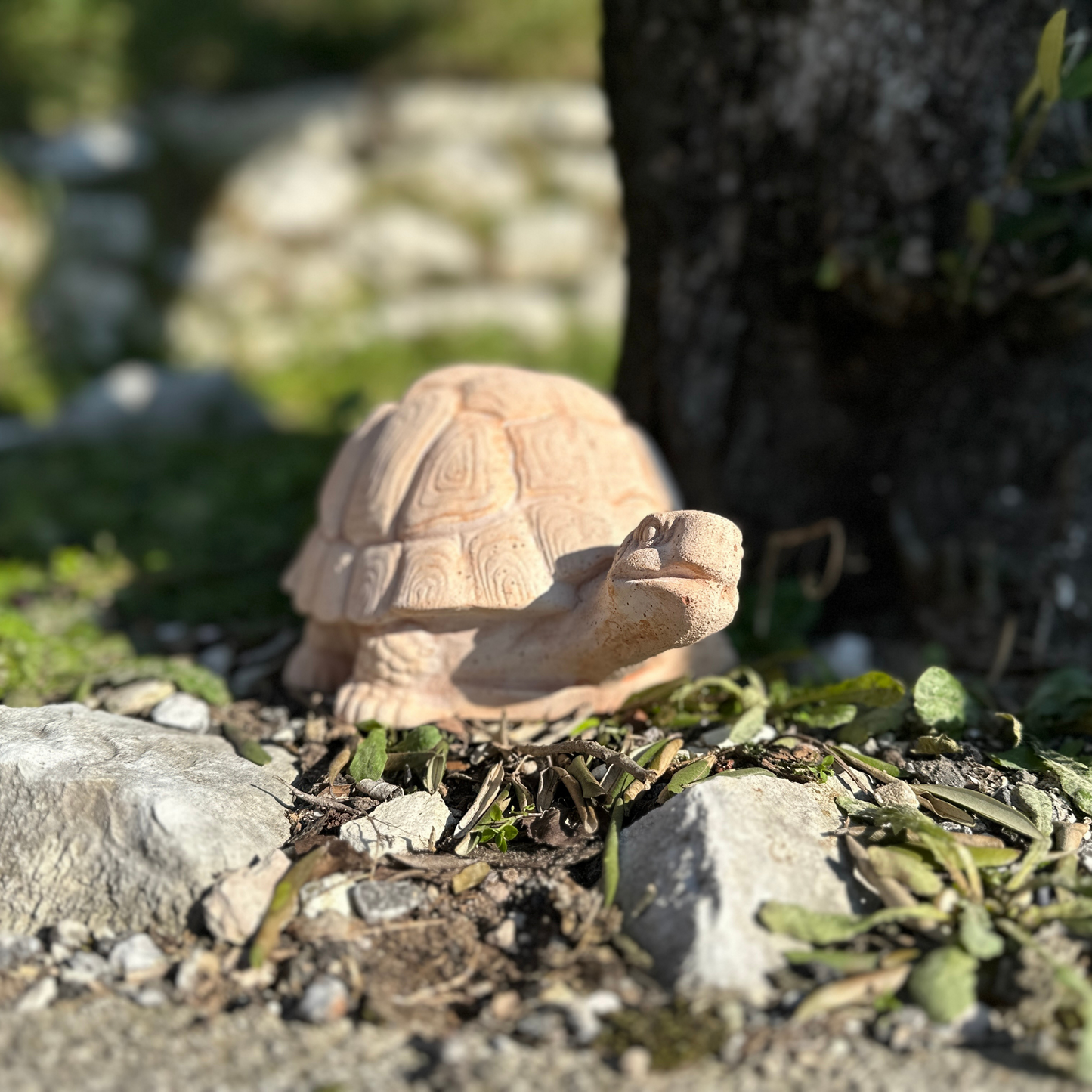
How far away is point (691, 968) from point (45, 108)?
327 inches

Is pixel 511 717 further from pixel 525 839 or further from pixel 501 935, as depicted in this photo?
pixel 501 935

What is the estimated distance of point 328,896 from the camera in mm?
2084

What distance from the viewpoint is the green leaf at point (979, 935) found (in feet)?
6.07

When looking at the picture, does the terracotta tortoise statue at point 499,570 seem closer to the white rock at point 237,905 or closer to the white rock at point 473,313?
the white rock at point 237,905

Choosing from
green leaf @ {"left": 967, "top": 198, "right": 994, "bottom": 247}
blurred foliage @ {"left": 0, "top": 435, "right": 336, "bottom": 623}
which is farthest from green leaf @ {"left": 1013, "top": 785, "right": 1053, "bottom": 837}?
blurred foliage @ {"left": 0, "top": 435, "right": 336, "bottom": 623}

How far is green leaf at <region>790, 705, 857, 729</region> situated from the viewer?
2684 mm

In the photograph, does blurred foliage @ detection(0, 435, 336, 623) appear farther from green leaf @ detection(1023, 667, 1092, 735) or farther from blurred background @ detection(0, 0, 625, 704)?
green leaf @ detection(1023, 667, 1092, 735)

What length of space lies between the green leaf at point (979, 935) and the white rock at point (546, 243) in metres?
6.78

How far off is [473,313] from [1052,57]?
5441 millimetres

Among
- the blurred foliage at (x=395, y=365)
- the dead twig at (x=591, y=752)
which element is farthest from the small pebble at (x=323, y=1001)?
the blurred foliage at (x=395, y=365)

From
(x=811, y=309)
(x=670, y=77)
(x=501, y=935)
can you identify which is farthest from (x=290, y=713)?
(x=670, y=77)

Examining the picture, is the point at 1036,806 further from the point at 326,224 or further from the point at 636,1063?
the point at 326,224

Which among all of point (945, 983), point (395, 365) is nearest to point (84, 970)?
point (945, 983)

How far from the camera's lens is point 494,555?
8.70ft
